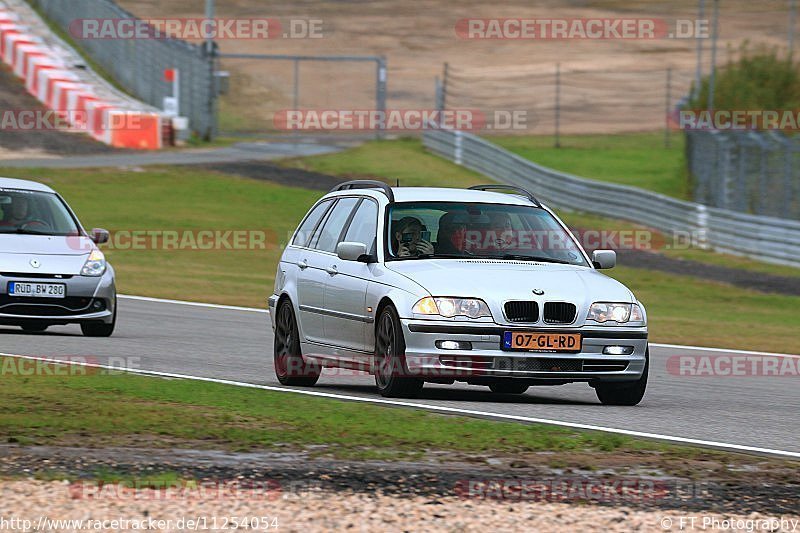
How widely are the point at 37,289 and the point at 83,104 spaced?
30.8 meters

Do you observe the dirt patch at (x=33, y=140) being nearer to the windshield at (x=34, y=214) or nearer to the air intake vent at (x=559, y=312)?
the windshield at (x=34, y=214)

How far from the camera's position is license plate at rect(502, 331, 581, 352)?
1111 cm

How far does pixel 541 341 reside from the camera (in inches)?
439

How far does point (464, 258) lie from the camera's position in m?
11.9

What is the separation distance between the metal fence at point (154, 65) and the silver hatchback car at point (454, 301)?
3732cm

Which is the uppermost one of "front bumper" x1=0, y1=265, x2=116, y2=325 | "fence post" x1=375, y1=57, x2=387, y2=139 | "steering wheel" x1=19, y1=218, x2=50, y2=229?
"fence post" x1=375, y1=57, x2=387, y2=139

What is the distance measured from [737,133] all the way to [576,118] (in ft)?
118

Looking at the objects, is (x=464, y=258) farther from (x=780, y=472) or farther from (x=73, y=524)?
(x=73, y=524)

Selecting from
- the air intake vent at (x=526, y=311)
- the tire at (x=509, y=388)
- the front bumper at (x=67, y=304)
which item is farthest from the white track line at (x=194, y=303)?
the air intake vent at (x=526, y=311)

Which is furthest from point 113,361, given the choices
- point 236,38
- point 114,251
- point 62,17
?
point 236,38

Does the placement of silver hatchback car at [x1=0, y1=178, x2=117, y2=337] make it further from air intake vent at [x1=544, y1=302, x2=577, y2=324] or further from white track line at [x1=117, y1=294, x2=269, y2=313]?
air intake vent at [x1=544, y1=302, x2=577, y2=324]

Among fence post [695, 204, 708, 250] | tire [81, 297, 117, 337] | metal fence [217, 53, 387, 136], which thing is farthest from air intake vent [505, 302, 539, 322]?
metal fence [217, 53, 387, 136]

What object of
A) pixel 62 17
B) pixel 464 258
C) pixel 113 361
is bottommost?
pixel 113 361

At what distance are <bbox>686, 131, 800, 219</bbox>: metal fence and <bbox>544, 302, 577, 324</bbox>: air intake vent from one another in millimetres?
20232
